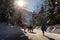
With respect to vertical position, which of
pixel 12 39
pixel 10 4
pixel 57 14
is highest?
pixel 10 4

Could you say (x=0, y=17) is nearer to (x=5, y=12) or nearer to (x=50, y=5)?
(x=5, y=12)

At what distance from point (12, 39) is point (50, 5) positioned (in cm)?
3460

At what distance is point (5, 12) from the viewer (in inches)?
1590

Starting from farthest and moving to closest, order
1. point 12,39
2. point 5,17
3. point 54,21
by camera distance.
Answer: point 54,21, point 5,17, point 12,39

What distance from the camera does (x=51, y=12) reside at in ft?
156

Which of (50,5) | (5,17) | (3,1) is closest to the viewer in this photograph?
(3,1)

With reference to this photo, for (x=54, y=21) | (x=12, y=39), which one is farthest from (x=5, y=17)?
(x=12, y=39)

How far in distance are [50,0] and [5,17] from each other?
653 inches

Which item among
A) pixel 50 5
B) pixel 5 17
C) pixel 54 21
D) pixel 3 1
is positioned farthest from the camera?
pixel 50 5

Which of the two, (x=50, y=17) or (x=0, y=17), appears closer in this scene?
(x=0, y=17)

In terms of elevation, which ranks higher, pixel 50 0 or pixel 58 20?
pixel 50 0

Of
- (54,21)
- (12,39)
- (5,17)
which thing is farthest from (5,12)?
(12,39)

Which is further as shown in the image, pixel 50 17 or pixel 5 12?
pixel 50 17

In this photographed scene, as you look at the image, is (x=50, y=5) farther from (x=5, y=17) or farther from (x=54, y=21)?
(x=5, y=17)
